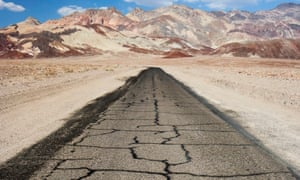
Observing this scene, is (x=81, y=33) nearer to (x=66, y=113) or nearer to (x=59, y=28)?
(x=59, y=28)

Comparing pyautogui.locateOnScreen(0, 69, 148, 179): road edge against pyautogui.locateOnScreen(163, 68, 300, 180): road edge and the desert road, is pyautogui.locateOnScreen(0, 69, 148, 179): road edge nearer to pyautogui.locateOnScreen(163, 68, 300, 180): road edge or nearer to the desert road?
the desert road

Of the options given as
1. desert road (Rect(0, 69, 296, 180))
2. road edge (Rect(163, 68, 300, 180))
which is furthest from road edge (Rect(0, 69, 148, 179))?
road edge (Rect(163, 68, 300, 180))

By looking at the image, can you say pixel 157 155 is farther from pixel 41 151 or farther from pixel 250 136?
pixel 250 136

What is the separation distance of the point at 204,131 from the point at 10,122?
18.6ft

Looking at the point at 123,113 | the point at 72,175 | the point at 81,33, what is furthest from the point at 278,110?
the point at 81,33

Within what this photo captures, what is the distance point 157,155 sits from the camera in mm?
7055

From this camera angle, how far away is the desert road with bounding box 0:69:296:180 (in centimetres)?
593

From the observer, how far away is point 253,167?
6332mm

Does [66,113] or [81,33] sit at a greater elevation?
[81,33]

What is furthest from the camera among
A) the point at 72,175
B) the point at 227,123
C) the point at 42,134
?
the point at 227,123

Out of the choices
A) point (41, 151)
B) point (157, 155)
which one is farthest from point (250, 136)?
point (41, 151)

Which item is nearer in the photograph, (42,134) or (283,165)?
(283,165)

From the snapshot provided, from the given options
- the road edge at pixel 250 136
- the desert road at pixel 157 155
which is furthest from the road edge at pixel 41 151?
the road edge at pixel 250 136

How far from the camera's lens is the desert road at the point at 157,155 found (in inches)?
234
